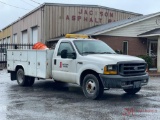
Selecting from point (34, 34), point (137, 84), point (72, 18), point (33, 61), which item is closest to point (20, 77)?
point (33, 61)

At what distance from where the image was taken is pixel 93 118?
649 cm

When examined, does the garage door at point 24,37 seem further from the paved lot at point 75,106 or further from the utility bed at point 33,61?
the paved lot at point 75,106

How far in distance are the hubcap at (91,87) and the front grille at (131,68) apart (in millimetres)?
948

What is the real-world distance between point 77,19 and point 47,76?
19.0 meters

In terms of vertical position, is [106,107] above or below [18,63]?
below

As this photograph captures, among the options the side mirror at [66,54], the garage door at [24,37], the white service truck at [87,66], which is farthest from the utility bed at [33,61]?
the garage door at [24,37]

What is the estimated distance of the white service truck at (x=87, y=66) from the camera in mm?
8484

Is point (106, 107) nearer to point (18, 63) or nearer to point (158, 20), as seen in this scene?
point (18, 63)

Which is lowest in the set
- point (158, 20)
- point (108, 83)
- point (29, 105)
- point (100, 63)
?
point (29, 105)

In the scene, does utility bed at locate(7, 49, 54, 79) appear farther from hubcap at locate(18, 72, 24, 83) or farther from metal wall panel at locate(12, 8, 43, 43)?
metal wall panel at locate(12, 8, 43, 43)

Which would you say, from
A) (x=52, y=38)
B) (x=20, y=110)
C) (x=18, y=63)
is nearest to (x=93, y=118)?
(x=20, y=110)

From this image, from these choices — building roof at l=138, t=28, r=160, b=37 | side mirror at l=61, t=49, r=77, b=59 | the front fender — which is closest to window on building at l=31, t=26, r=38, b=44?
building roof at l=138, t=28, r=160, b=37

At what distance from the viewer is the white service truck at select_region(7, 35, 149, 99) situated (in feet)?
27.8

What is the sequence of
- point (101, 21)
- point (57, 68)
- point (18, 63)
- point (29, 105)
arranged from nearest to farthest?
1. point (29, 105)
2. point (57, 68)
3. point (18, 63)
4. point (101, 21)
